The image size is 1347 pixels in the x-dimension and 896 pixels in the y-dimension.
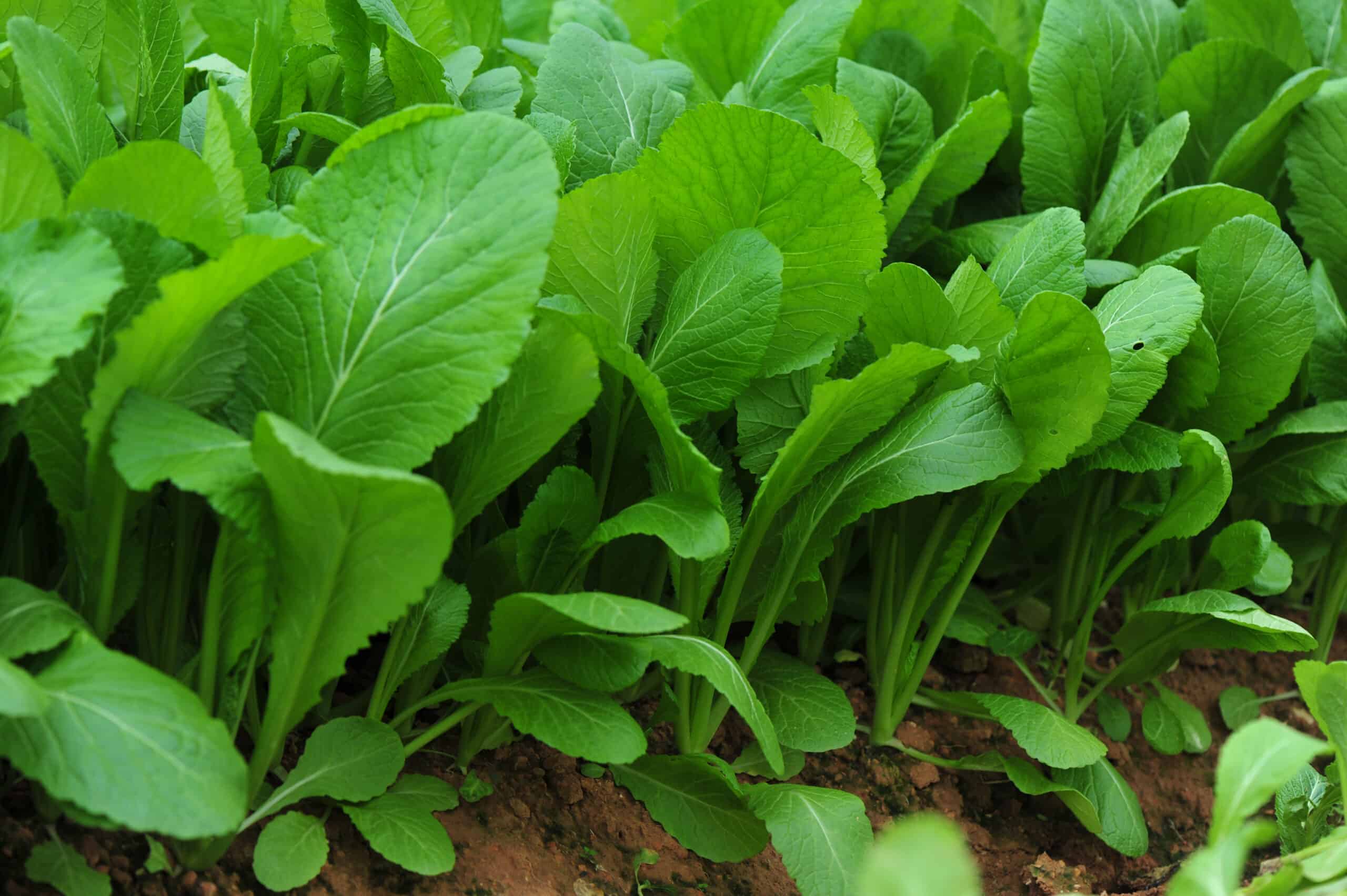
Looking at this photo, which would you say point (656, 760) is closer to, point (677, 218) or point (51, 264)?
point (677, 218)

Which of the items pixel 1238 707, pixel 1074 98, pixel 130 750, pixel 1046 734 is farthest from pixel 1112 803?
pixel 130 750

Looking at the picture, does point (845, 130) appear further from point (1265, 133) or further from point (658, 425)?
point (1265, 133)

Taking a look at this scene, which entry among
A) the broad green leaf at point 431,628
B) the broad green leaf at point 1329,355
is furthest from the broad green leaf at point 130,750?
the broad green leaf at point 1329,355

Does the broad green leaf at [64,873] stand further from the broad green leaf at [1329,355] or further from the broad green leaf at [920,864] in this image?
the broad green leaf at [1329,355]

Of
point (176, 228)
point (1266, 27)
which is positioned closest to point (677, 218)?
point (176, 228)

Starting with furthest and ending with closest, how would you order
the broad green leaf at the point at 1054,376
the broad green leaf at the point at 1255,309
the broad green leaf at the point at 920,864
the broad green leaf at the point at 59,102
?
the broad green leaf at the point at 1255,309 → the broad green leaf at the point at 1054,376 → the broad green leaf at the point at 59,102 → the broad green leaf at the point at 920,864

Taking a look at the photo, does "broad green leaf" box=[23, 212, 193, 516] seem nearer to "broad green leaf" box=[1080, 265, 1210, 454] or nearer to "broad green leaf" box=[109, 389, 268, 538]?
"broad green leaf" box=[109, 389, 268, 538]
